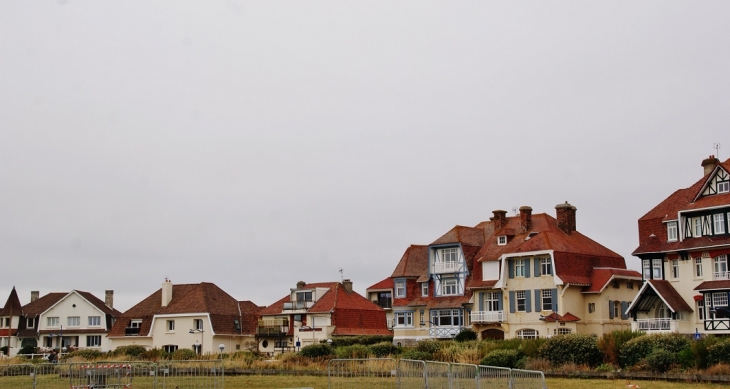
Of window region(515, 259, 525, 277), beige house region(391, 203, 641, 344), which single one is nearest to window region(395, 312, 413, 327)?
beige house region(391, 203, 641, 344)

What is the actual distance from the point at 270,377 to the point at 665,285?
25503 millimetres

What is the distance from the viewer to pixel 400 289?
66.4 meters

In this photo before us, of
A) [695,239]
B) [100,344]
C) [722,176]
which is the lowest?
[100,344]

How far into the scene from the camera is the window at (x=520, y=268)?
5803cm

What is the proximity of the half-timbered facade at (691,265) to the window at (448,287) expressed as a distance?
1452 centimetres

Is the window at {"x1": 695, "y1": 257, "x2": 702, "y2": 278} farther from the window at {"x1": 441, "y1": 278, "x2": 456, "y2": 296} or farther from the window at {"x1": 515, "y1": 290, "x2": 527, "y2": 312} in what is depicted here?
the window at {"x1": 441, "y1": 278, "x2": 456, "y2": 296}

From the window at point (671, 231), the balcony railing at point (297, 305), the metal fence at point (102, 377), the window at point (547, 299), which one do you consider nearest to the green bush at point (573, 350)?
the metal fence at point (102, 377)

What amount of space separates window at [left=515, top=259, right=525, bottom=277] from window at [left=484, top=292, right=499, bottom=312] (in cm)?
215

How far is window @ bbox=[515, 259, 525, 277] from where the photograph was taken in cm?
5803

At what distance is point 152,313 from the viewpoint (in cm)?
7262

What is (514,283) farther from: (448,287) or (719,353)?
(719,353)

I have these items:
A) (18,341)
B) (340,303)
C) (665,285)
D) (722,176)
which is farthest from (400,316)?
(18,341)

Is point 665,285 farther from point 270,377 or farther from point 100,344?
point 100,344

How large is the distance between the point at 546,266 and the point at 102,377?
35.9 meters
